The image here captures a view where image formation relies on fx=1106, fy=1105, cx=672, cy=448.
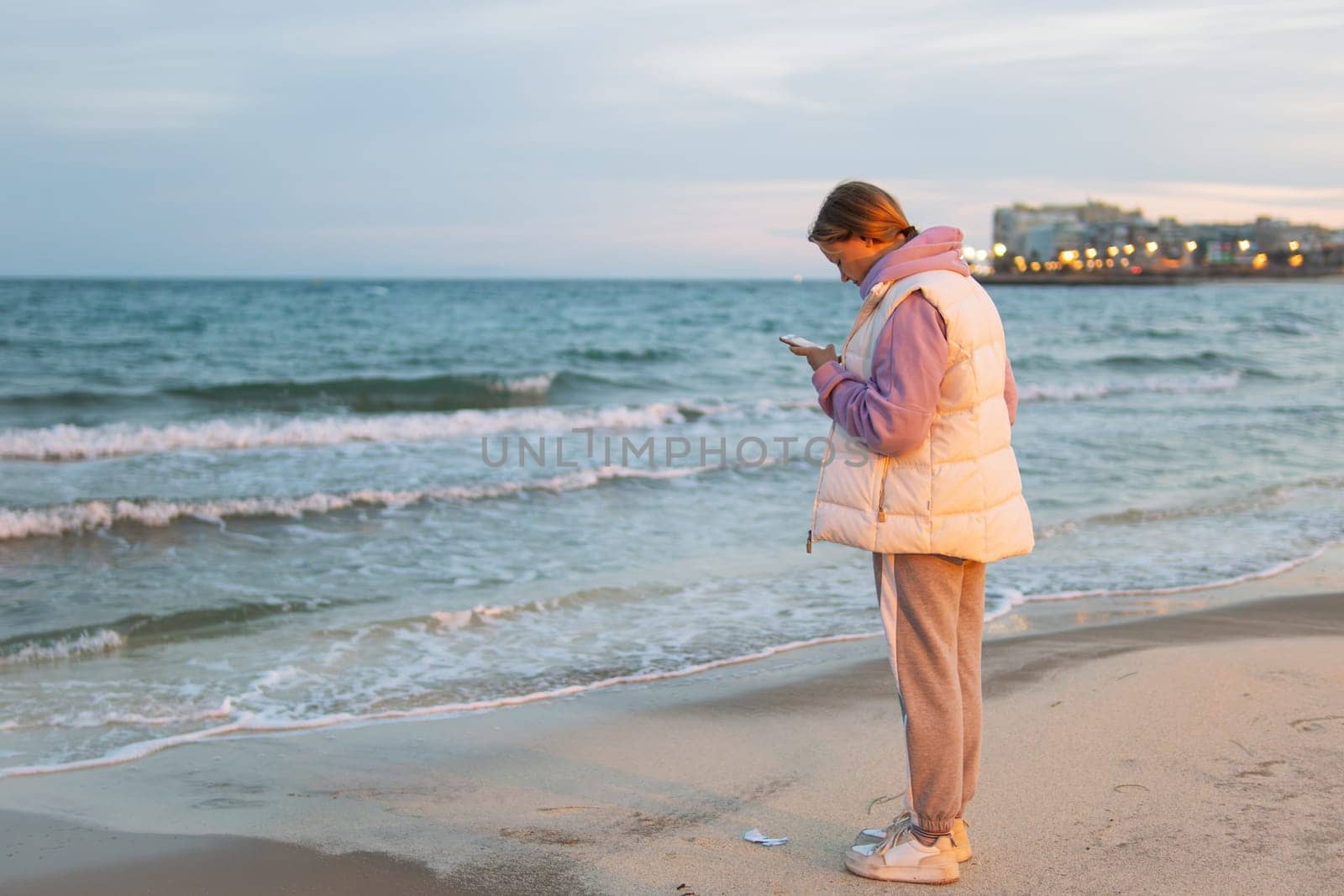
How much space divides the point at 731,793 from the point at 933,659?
111 cm

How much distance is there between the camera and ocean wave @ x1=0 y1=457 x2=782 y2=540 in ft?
26.3

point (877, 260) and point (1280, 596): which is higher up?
point (877, 260)

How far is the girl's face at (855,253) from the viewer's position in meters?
2.58

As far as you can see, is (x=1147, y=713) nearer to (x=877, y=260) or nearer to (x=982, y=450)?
(x=982, y=450)

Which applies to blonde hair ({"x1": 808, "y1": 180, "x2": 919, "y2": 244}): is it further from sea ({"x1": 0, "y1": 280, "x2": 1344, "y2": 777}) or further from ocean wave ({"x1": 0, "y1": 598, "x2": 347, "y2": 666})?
ocean wave ({"x1": 0, "y1": 598, "x2": 347, "y2": 666})

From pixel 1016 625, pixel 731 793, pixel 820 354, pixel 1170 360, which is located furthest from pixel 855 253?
pixel 1170 360

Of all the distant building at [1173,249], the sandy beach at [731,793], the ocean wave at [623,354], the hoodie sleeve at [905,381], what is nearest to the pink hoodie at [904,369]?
the hoodie sleeve at [905,381]

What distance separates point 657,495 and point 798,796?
612 cm

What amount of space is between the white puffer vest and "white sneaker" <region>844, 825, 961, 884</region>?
2.53 ft

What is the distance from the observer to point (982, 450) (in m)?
2.57

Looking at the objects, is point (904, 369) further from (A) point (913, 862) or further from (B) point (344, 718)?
(B) point (344, 718)

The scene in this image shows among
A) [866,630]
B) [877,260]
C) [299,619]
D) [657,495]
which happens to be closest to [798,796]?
[877,260]

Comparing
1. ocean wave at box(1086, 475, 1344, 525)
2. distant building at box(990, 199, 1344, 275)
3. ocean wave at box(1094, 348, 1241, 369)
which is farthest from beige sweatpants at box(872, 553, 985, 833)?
distant building at box(990, 199, 1344, 275)

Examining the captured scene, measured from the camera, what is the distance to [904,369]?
2434mm
